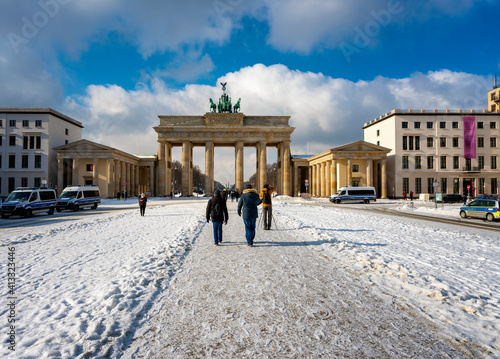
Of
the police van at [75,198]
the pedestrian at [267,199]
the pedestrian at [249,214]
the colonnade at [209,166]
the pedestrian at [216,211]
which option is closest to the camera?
the pedestrian at [249,214]

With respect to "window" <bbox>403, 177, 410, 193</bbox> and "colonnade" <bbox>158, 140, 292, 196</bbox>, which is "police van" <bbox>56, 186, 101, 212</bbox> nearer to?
"colonnade" <bbox>158, 140, 292, 196</bbox>

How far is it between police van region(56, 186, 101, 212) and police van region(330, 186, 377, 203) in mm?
31525

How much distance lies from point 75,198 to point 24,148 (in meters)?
39.2

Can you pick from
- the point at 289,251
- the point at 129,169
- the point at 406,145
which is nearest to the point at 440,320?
the point at 289,251

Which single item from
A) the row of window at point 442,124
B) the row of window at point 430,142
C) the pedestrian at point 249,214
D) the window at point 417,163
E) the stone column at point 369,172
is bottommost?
the pedestrian at point 249,214

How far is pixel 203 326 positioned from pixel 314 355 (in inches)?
60.0

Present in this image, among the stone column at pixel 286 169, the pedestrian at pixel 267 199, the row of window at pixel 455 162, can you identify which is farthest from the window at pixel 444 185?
the pedestrian at pixel 267 199

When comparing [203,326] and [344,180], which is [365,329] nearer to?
[203,326]

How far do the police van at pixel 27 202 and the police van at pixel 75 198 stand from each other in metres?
3.23

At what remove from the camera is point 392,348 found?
133 inches

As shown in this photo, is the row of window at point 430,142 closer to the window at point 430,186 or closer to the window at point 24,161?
the window at point 430,186

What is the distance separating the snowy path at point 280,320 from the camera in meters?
3.36

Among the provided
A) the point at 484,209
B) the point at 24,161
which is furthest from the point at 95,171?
the point at 484,209

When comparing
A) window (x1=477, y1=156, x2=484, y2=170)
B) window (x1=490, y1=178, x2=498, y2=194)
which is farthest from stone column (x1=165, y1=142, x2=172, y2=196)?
window (x1=490, y1=178, x2=498, y2=194)
